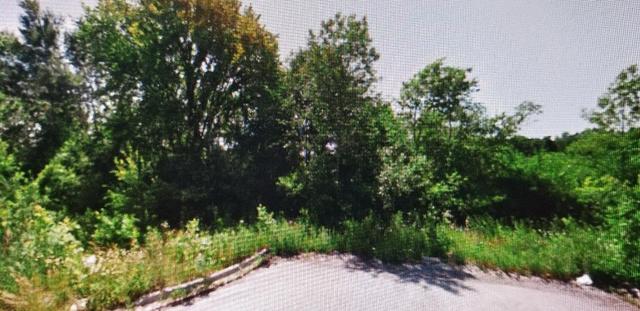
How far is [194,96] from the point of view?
833cm

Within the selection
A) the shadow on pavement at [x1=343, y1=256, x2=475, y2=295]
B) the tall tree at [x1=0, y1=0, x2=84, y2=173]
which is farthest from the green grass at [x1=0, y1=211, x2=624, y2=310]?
the tall tree at [x1=0, y1=0, x2=84, y2=173]

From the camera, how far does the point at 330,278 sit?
3535mm

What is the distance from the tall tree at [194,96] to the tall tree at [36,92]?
3.26 meters

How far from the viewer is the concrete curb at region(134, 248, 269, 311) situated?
8.90 ft

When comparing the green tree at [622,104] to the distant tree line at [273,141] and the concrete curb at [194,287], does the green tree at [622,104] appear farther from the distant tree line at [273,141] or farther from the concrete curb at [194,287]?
the concrete curb at [194,287]

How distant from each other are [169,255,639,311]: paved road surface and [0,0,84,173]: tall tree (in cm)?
1014

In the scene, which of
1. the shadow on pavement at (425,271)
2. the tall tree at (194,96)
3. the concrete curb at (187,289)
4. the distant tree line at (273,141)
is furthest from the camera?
the tall tree at (194,96)

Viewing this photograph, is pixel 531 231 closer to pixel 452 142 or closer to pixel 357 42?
pixel 452 142

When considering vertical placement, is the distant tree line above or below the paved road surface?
above

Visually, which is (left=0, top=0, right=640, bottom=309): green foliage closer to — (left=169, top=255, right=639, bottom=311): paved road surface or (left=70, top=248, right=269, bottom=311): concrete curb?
(left=70, top=248, right=269, bottom=311): concrete curb

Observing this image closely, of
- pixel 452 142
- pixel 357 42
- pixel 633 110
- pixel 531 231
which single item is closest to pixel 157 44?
pixel 357 42

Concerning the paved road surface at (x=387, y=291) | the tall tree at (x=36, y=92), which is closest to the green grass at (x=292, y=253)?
the paved road surface at (x=387, y=291)

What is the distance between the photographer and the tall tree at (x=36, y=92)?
928 cm

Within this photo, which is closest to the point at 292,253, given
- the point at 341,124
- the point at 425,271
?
the point at 425,271
